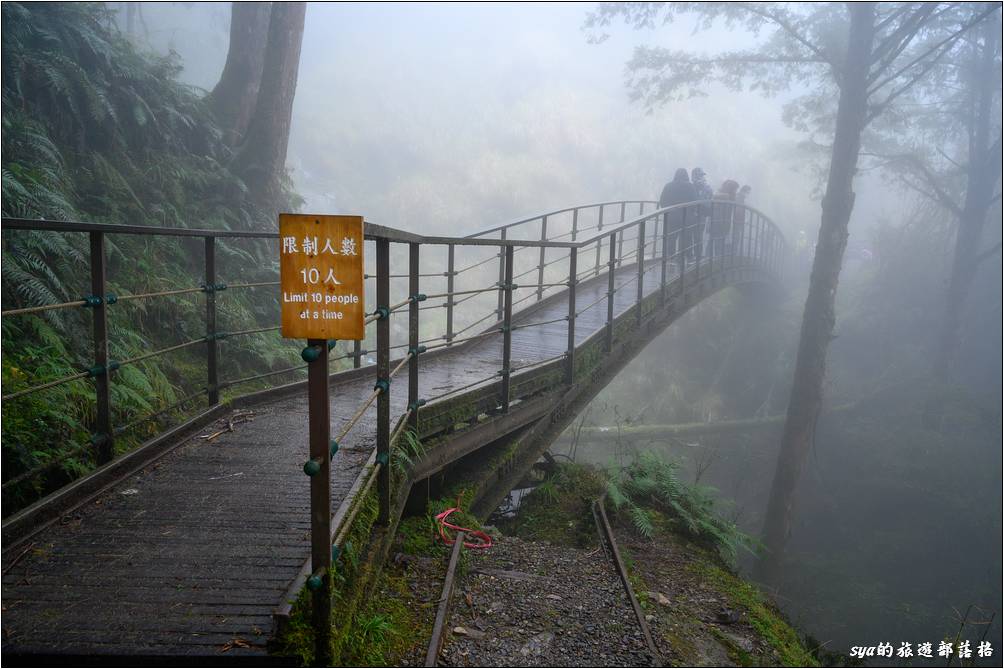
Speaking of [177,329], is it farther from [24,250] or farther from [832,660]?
[832,660]

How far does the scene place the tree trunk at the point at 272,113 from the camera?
26.9 feet

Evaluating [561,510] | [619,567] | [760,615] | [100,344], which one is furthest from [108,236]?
[760,615]

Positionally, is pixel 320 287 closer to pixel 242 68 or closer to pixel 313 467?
pixel 313 467

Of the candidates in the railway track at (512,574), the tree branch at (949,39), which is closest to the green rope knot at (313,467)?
the railway track at (512,574)

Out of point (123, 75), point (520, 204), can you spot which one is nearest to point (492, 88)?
point (520, 204)

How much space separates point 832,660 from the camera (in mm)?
4391

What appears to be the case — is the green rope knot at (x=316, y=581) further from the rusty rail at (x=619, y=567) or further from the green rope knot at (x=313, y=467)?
the rusty rail at (x=619, y=567)

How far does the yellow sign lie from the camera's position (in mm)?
1973

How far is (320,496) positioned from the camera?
212 centimetres

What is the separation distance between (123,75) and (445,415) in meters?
5.81

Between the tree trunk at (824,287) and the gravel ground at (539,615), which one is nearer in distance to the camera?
the gravel ground at (539,615)

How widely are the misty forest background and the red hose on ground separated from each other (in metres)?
1.99

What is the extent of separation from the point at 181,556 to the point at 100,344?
3.82 feet

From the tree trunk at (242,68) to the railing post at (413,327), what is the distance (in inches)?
255
